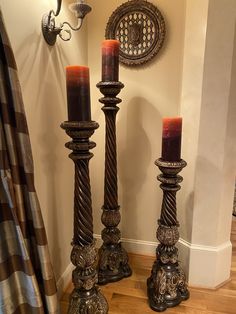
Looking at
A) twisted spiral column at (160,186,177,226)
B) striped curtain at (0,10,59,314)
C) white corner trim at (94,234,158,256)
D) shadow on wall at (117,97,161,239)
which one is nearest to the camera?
striped curtain at (0,10,59,314)

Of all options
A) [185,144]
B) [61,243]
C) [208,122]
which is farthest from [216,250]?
[61,243]

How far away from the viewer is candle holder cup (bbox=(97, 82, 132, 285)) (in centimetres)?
162

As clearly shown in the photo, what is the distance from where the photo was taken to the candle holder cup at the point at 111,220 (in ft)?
5.31

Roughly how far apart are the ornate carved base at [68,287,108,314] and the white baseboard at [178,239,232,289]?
641mm

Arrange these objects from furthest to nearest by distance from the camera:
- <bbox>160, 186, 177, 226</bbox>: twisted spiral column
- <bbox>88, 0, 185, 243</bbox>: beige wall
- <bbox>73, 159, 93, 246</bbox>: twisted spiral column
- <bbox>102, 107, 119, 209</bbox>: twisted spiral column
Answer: <bbox>88, 0, 185, 243</bbox>: beige wall → <bbox>102, 107, 119, 209</bbox>: twisted spiral column → <bbox>160, 186, 177, 226</bbox>: twisted spiral column → <bbox>73, 159, 93, 246</bbox>: twisted spiral column

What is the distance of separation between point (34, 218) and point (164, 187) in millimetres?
729

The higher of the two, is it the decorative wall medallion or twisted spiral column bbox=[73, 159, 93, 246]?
the decorative wall medallion

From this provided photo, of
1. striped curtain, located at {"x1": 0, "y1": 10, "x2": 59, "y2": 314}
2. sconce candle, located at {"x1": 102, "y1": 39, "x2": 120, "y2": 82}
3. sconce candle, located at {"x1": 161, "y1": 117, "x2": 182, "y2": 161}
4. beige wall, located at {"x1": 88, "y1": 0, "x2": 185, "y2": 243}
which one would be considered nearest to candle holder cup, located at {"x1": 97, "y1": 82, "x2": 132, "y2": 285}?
sconce candle, located at {"x1": 102, "y1": 39, "x2": 120, "y2": 82}

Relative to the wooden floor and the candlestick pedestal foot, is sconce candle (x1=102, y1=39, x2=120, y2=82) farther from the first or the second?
the wooden floor

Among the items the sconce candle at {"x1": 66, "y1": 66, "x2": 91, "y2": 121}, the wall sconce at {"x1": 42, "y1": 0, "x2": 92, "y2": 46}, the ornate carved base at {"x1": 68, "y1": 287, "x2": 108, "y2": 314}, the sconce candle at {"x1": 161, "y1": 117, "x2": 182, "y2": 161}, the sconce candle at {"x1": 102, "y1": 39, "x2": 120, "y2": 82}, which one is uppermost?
the wall sconce at {"x1": 42, "y1": 0, "x2": 92, "y2": 46}

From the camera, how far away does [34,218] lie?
1007mm

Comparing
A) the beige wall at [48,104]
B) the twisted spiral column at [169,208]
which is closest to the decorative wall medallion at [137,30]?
the beige wall at [48,104]

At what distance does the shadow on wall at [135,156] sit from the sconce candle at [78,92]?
2.42ft

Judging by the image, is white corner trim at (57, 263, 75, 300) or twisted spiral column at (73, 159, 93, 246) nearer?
twisted spiral column at (73, 159, 93, 246)
